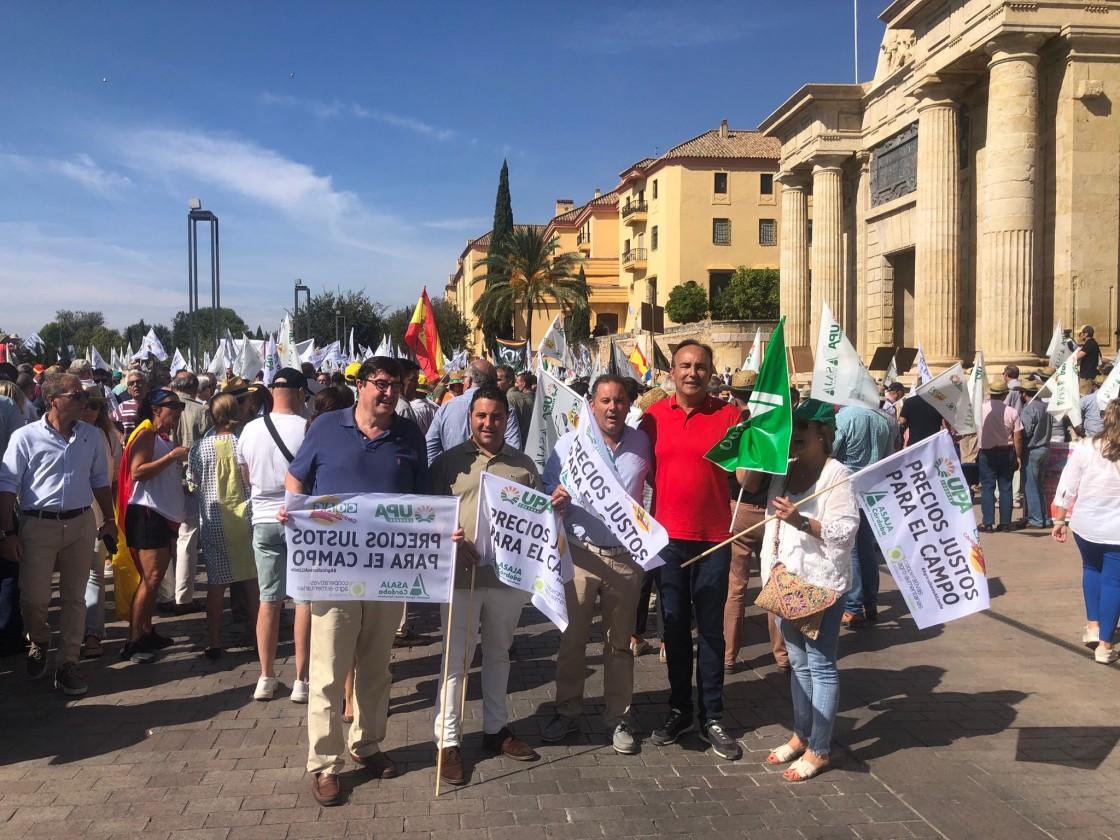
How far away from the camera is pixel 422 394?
12.2m

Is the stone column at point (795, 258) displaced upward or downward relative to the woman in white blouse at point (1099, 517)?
upward

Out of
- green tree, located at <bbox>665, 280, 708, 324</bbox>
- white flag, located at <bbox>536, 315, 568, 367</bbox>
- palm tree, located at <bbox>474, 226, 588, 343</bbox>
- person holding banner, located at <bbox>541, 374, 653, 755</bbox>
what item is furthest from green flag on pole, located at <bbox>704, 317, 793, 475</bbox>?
green tree, located at <bbox>665, 280, 708, 324</bbox>

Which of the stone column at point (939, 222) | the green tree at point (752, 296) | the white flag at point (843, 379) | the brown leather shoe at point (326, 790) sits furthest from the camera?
the green tree at point (752, 296)

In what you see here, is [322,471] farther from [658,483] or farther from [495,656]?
[658,483]

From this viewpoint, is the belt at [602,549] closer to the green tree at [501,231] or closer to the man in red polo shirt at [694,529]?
the man in red polo shirt at [694,529]

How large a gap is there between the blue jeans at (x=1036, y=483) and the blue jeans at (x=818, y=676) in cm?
911

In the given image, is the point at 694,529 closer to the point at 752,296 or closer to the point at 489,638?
the point at 489,638

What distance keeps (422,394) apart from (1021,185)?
543 inches

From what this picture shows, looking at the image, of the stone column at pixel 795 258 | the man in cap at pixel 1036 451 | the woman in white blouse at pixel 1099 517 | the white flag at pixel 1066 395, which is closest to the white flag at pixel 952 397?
the woman in white blouse at pixel 1099 517

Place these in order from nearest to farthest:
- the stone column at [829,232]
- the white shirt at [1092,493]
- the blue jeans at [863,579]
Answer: the white shirt at [1092,493], the blue jeans at [863,579], the stone column at [829,232]

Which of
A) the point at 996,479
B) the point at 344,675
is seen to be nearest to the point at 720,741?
the point at 344,675

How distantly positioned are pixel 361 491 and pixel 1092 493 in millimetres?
5109

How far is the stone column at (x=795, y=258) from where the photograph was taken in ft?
101

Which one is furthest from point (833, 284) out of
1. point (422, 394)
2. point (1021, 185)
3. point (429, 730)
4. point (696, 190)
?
point (696, 190)
